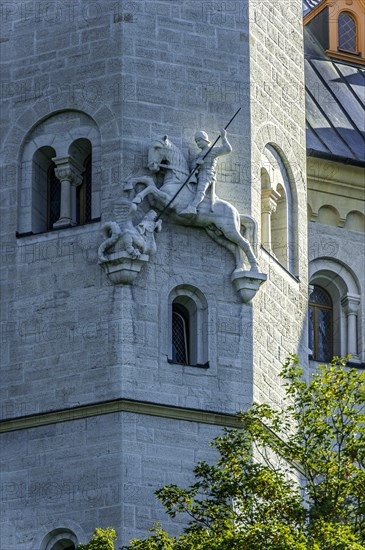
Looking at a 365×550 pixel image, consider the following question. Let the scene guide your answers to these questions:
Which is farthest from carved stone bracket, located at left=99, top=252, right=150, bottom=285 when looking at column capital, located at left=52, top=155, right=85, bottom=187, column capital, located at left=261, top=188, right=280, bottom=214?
column capital, located at left=261, top=188, right=280, bottom=214

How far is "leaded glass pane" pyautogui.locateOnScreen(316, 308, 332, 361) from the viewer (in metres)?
40.7

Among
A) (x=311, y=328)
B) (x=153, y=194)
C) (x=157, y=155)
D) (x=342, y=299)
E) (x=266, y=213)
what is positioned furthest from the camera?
(x=342, y=299)

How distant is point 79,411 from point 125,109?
4685mm

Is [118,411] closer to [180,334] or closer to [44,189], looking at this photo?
[180,334]

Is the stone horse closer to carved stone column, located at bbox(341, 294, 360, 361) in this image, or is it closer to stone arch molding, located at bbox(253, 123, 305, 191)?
stone arch molding, located at bbox(253, 123, 305, 191)

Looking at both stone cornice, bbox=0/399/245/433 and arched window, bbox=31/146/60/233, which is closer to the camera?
stone cornice, bbox=0/399/245/433

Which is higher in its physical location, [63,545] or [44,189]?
[44,189]

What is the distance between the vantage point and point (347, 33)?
155ft

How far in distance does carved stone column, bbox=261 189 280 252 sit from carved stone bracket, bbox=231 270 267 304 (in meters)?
1.47

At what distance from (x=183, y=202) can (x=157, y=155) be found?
2.61 ft

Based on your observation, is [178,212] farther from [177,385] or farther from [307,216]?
[307,216]

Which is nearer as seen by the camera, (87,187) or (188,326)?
(188,326)

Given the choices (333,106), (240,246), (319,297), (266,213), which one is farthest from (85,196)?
(333,106)

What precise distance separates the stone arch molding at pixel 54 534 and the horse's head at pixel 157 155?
17.6 ft
